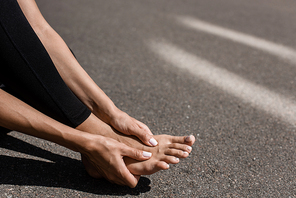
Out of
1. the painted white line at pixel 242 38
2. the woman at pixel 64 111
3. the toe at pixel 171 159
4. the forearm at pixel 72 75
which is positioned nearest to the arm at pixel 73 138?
the woman at pixel 64 111

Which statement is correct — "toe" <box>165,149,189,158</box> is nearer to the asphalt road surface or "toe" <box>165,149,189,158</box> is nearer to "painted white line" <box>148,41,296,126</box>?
the asphalt road surface

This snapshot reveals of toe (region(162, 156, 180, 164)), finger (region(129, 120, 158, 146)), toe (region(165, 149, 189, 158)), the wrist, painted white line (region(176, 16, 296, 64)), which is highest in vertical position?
the wrist

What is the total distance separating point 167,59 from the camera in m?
2.71

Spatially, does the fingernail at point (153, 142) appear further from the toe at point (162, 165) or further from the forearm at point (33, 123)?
the forearm at point (33, 123)

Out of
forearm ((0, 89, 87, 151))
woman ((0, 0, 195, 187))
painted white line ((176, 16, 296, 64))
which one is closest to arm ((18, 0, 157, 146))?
woman ((0, 0, 195, 187))

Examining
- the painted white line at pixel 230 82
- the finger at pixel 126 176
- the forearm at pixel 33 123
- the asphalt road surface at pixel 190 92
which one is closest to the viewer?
the forearm at pixel 33 123

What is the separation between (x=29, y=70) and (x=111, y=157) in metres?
0.52

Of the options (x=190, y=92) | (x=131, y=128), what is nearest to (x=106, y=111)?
(x=131, y=128)

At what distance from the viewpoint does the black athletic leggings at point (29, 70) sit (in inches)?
43.3

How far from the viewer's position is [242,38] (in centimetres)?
328

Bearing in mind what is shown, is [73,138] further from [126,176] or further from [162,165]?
[162,165]

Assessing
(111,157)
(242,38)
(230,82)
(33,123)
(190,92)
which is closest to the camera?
(33,123)

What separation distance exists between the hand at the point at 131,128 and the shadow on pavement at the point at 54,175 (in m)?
0.21

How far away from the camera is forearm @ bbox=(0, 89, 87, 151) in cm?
109
